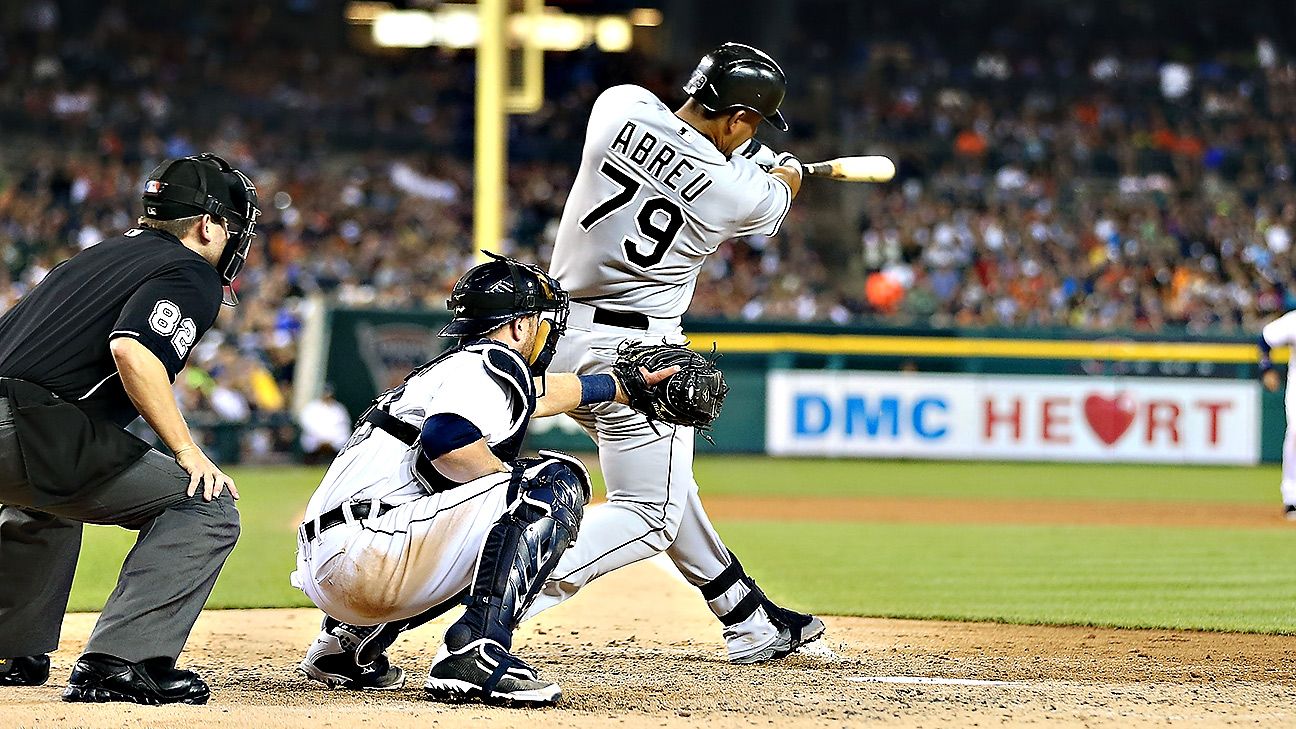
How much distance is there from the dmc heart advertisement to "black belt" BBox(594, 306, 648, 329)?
11891 millimetres

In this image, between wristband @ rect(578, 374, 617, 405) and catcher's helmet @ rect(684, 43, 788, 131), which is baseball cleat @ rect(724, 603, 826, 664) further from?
catcher's helmet @ rect(684, 43, 788, 131)

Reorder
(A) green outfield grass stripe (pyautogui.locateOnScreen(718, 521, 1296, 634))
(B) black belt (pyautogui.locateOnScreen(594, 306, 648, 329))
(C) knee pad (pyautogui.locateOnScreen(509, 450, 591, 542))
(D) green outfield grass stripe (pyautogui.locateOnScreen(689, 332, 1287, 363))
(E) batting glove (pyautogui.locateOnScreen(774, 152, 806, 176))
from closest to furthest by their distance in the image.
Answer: (C) knee pad (pyautogui.locateOnScreen(509, 450, 591, 542))
(B) black belt (pyautogui.locateOnScreen(594, 306, 648, 329))
(E) batting glove (pyautogui.locateOnScreen(774, 152, 806, 176))
(A) green outfield grass stripe (pyautogui.locateOnScreen(718, 521, 1296, 634))
(D) green outfield grass stripe (pyautogui.locateOnScreen(689, 332, 1287, 363))

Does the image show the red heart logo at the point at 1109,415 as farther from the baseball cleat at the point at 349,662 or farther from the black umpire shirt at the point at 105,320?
the black umpire shirt at the point at 105,320

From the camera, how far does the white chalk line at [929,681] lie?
440cm

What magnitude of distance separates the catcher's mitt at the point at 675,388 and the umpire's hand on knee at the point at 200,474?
1.08 meters

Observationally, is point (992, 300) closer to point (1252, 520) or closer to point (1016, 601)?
point (1252, 520)

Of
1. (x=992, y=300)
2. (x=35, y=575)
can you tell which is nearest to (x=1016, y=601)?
(x=35, y=575)

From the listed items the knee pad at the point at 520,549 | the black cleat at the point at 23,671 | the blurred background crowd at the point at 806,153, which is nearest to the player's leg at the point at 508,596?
the knee pad at the point at 520,549

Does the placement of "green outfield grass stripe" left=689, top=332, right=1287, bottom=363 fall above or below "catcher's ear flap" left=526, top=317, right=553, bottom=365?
above

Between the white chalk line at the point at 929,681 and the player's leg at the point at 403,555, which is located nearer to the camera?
the player's leg at the point at 403,555

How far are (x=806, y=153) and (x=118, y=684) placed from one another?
2005cm

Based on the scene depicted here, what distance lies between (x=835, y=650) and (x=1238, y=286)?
15.7 m

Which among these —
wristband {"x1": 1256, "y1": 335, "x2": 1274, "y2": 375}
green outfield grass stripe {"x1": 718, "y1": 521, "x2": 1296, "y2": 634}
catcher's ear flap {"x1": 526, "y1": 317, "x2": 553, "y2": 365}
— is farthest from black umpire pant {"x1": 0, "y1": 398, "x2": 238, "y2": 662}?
wristband {"x1": 1256, "y1": 335, "x2": 1274, "y2": 375}

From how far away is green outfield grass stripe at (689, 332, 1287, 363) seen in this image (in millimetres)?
16234
